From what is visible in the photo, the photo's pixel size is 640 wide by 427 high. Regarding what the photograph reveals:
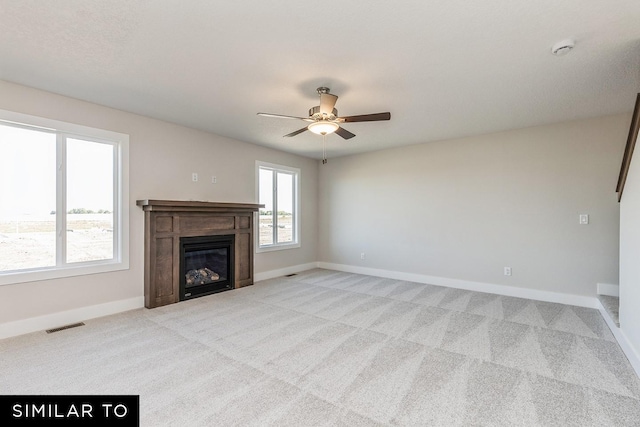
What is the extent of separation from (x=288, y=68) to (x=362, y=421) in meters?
2.71

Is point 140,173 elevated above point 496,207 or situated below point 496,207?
above

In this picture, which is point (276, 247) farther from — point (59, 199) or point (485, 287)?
point (485, 287)

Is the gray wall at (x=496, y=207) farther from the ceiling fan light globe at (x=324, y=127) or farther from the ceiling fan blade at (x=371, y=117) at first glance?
the ceiling fan light globe at (x=324, y=127)

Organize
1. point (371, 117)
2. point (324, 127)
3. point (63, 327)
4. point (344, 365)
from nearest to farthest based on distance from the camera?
point (344, 365)
point (371, 117)
point (324, 127)
point (63, 327)

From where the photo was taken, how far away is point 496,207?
4.55m

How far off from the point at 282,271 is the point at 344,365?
3.61 meters

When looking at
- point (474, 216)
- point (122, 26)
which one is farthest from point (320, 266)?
point (122, 26)

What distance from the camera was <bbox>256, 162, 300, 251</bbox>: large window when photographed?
5625mm

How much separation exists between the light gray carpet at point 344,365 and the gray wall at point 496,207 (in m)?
0.80

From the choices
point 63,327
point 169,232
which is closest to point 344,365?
point 169,232

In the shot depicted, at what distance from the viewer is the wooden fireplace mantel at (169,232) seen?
3832mm

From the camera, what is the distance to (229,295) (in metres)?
4.39

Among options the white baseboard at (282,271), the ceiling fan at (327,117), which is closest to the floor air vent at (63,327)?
the white baseboard at (282,271)

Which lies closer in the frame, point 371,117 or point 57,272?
point 371,117
